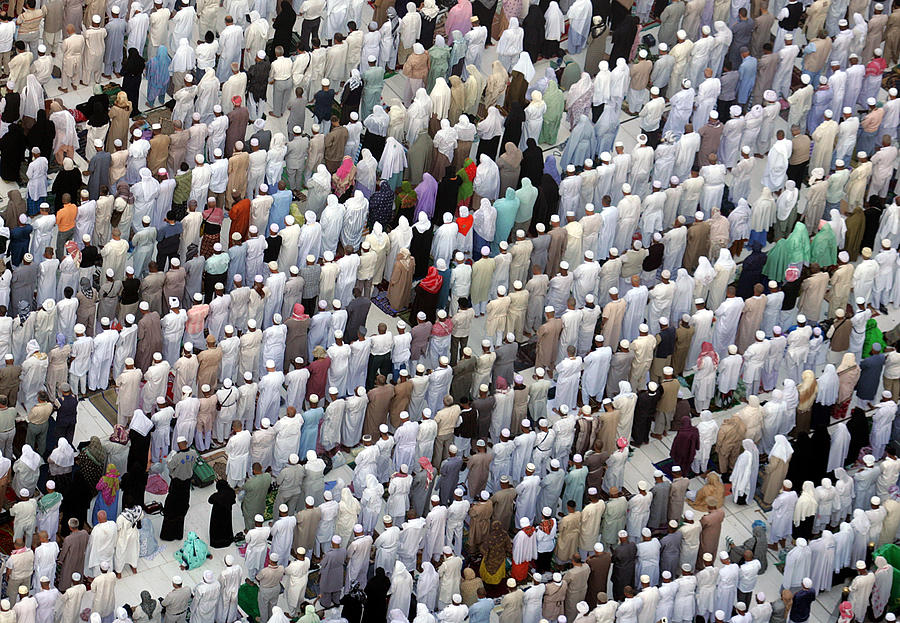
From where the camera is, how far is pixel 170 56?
49.8 metres

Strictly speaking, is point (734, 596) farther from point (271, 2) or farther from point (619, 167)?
point (271, 2)

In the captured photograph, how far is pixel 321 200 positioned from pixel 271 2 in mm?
6849

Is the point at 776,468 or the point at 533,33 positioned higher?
the point at 533,33

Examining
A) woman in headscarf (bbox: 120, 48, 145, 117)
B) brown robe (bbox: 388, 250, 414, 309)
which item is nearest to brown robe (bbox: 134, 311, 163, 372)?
brown robe (bbox: 388, 250, 414, 309)

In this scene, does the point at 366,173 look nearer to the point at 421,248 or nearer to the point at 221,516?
the point at 421,248

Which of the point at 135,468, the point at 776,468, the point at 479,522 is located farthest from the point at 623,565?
the point at 135,468

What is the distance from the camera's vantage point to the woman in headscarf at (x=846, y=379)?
44.9m

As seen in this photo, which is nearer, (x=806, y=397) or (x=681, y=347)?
(x=806, y=397)

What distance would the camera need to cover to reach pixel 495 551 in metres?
41.2

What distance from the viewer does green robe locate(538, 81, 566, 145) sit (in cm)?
5019

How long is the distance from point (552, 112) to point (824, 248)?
6.71 metres

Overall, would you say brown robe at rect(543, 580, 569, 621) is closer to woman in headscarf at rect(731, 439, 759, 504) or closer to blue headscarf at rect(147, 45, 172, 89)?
woman in headscarf at rect(731, 439, 759, 504)

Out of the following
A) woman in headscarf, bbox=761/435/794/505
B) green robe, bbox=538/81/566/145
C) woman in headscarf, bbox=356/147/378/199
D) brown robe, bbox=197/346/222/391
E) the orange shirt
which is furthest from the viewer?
green robe, bbox=538/81/566/145

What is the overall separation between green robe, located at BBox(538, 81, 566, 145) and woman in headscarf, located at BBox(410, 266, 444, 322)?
20.4 ft
